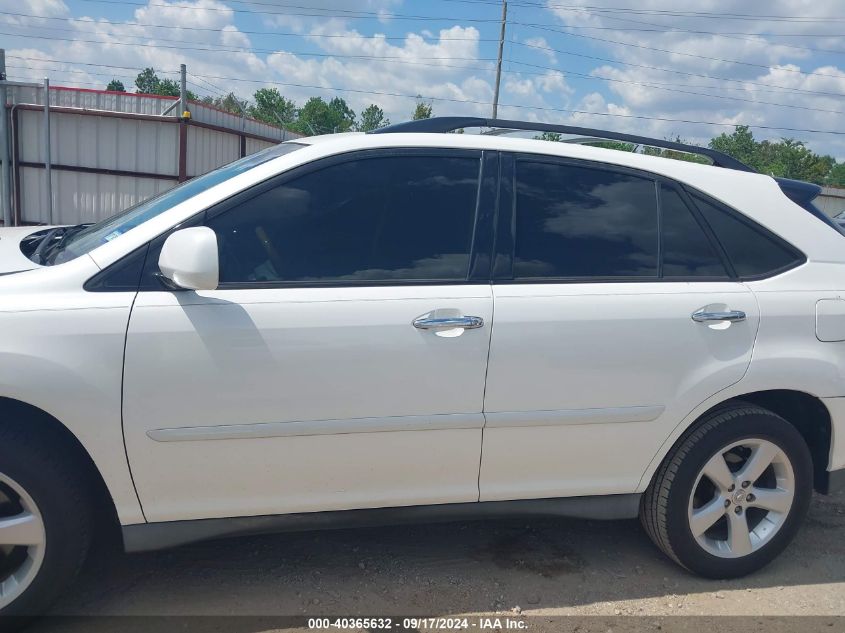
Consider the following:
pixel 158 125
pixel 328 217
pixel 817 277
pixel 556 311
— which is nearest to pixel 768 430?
pixel 817 277

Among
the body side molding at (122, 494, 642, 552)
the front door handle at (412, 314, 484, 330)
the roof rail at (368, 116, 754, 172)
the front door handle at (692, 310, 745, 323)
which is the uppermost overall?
the roof rail at (368, 116, 754, 172)

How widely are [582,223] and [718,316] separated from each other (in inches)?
26.3

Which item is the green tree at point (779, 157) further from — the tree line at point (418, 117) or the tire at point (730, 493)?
the tire at point (730, 493)

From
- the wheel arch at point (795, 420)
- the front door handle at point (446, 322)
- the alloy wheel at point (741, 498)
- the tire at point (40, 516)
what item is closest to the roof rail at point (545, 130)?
the front door handle at point (446, 322)

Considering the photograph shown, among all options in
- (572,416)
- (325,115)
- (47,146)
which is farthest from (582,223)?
(325,115)

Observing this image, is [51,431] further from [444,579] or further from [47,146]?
[47,146]

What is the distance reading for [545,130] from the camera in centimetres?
326

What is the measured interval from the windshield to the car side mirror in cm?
37

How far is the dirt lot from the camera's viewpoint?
291 centimetres

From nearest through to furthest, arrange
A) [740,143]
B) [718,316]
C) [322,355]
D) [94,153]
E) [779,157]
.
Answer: [322,355]
[718,316]
[94,153]
[779,157]
[740,143]

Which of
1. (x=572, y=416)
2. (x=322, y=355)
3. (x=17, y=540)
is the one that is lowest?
(x=17, y=540)

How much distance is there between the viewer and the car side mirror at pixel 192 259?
2395mm

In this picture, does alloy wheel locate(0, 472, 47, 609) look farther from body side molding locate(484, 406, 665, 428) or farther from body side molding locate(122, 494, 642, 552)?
body side molding locate(484, 406, 665, 428)

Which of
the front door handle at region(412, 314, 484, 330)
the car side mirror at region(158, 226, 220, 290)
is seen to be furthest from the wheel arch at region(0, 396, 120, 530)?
the front door handle at region(412, 314, 484, 330)
